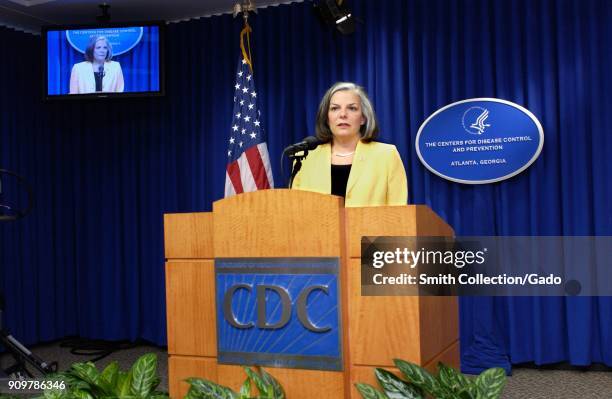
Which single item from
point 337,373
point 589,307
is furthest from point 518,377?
point 337,373

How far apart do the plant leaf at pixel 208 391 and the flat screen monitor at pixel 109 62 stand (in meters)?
3.34

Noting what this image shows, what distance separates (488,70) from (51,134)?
385cm

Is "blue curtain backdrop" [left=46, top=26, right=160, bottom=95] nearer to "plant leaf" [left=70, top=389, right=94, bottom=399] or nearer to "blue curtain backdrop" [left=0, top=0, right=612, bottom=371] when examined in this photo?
"blue curtain backdrop" [left=0, top=0, right=612, bottom=371]

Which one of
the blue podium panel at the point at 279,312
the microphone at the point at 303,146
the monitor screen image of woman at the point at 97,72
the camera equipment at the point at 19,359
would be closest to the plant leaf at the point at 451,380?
the blue podium panel at the point at 279,312

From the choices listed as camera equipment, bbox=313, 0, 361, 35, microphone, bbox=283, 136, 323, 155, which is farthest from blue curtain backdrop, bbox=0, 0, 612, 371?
microphone, bbox=283, 136, 323, 155

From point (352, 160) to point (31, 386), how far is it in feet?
5.23

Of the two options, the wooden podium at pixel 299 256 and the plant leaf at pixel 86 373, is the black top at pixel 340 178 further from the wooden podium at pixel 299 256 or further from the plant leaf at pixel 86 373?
the plant leaf at pixel 86 373

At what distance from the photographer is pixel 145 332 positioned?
517 cm

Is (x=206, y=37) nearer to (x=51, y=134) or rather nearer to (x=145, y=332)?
(x=51, y=134)

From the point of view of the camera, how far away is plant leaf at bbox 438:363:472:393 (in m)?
1.62

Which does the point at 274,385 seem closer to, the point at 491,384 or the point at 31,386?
the point at 491,384

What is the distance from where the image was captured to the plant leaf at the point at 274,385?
156 cm

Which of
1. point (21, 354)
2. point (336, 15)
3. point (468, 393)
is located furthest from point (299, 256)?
point (336, 15)

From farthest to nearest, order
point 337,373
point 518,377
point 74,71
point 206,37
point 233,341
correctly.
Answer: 1. point 206,37
2. point 74,71
3. point 518,377
4. point 233,341
5. point 337,373
